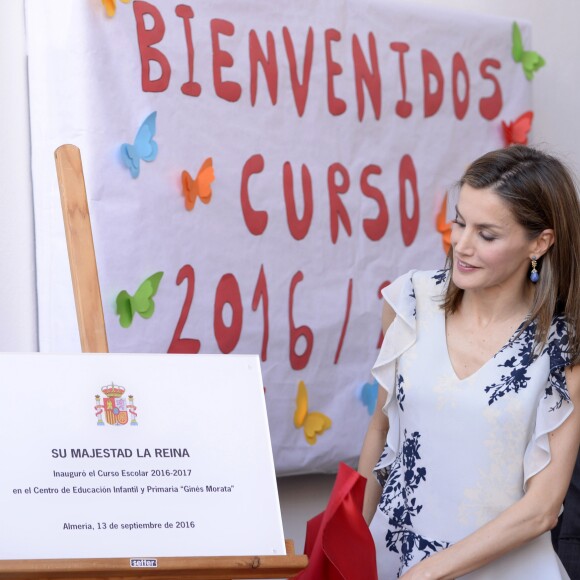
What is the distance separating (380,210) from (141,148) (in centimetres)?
66

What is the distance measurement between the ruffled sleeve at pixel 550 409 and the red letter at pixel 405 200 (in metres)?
0.86

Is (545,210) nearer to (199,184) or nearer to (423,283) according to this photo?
(423,283)

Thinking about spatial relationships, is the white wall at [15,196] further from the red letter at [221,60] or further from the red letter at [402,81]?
the red letter at [402,81]

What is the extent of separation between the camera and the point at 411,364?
1.75 meters

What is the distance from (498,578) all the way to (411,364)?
1.22 ft

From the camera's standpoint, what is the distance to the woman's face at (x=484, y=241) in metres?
1.68

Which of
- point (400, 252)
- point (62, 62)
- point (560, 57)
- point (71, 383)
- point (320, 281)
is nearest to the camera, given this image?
point (71, 383)

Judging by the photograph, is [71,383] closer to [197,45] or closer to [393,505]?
[393,505]

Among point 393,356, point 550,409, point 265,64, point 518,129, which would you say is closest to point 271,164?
point 265,64

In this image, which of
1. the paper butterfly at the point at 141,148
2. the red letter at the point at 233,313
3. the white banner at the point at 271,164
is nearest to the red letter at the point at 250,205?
the white banner at the point at 271,164

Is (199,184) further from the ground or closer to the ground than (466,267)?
further from the ground

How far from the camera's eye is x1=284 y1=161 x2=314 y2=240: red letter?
2.28m

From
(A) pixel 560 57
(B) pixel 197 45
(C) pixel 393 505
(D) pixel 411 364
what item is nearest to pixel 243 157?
(B) pixel 197 45

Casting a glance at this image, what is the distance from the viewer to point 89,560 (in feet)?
4.24
